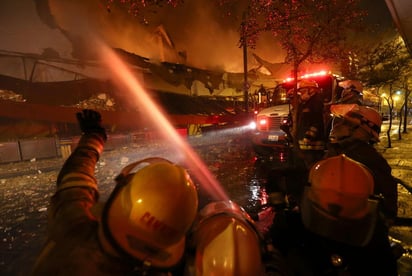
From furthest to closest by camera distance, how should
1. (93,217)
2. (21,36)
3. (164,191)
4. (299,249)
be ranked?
(21,36) → (299,249) → (93,217) → (164,191)

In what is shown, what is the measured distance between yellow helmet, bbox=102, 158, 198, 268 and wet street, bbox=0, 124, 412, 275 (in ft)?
10.4

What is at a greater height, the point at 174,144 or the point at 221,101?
the point at 221,101

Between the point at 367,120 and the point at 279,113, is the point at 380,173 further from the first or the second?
the point at 279,113

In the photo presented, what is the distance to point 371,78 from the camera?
1194 centimetres

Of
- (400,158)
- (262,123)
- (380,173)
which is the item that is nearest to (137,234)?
(380,173)

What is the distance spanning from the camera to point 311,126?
472 cm

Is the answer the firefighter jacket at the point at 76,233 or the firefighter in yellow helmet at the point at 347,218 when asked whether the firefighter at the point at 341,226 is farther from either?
the firefighter jacket at the point at 76,233

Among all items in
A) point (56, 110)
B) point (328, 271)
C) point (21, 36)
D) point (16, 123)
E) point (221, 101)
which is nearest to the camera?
point (328, 271)

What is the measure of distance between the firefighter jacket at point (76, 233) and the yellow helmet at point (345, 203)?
118 centimetres

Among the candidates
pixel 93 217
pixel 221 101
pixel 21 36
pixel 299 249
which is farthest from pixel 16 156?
pixel 221 101

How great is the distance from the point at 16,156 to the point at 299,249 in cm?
1072

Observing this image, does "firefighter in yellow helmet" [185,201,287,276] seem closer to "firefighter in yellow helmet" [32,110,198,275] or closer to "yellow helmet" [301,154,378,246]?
"firefighter in yellow helmet" [32,110,198,275]

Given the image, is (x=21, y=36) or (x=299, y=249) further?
(x=21, y=36)

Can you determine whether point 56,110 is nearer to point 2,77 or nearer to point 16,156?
point 16,156
